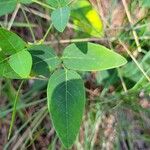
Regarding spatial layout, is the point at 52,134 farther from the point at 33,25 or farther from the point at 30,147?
the point at 33,25

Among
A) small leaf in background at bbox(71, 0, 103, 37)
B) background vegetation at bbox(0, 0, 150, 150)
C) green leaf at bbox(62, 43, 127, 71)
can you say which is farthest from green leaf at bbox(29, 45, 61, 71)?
small leaf in background at bbox(71, 0, 103, 37)

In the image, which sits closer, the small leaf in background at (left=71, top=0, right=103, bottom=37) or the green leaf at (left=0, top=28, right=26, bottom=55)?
the green leaf at (left=0, top=28, right=26, bottom=55)

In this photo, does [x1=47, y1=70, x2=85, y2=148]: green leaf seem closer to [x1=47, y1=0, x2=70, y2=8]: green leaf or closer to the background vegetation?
[x1=47, y1=0, x2=70, y2=8]: green leaf

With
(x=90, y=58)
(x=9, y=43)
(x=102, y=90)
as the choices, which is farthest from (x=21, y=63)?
(x=102, y=90)

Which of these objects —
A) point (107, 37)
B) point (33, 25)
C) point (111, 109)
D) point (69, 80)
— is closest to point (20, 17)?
point (33, 25)

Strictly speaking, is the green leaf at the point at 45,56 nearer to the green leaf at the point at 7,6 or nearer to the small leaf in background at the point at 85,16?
the green leaf at the point at 7,6

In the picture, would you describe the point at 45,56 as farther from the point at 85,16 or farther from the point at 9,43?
the point at 85,16

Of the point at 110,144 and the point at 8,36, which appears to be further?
the point at 110,144
